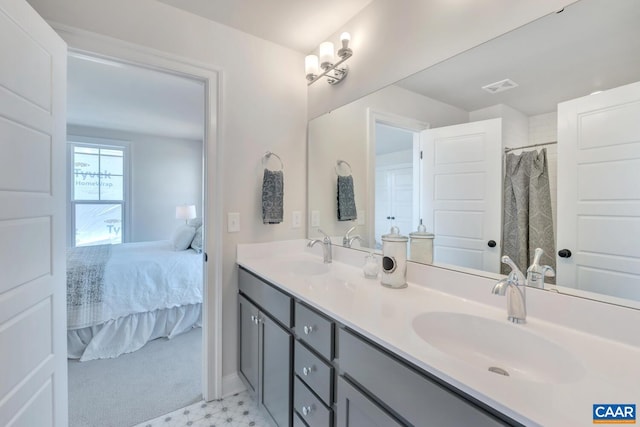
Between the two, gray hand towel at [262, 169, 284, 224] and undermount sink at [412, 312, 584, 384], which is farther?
gray hand towel at [262, 169, 284, 224]

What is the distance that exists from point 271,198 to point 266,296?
0.68 metres

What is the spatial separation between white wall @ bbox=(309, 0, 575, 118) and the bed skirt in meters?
2.31

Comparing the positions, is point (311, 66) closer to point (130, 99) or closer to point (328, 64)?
point (328, 64)

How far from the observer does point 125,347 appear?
2.40m

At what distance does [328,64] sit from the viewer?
1.79m

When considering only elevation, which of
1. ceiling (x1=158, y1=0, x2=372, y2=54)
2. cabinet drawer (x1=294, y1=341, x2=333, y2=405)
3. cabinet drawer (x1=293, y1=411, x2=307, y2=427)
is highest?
ceiling (x1=158, y1=0, x2=372, y2=54)

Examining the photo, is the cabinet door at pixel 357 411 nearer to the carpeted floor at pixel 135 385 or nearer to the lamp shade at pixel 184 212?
the carpeted floor at pixel 135 385

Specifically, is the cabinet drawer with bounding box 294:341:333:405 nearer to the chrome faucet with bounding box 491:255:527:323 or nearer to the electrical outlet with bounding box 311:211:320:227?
the chrome faucet with bounding box 491:255:527:323

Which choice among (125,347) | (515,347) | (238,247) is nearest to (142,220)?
(125,347)

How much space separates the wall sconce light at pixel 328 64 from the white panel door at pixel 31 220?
→ 1308mm

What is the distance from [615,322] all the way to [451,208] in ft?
2.09

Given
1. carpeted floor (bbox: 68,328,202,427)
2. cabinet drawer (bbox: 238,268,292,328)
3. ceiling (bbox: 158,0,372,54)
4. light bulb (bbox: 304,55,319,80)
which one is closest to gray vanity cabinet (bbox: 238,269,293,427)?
cabinet drawer (bbox: 238,268,292,328)

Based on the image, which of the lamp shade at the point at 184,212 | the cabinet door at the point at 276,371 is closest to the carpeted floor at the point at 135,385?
the cabinet door at the point at 276,371

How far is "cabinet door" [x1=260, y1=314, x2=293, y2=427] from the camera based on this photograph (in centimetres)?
130
